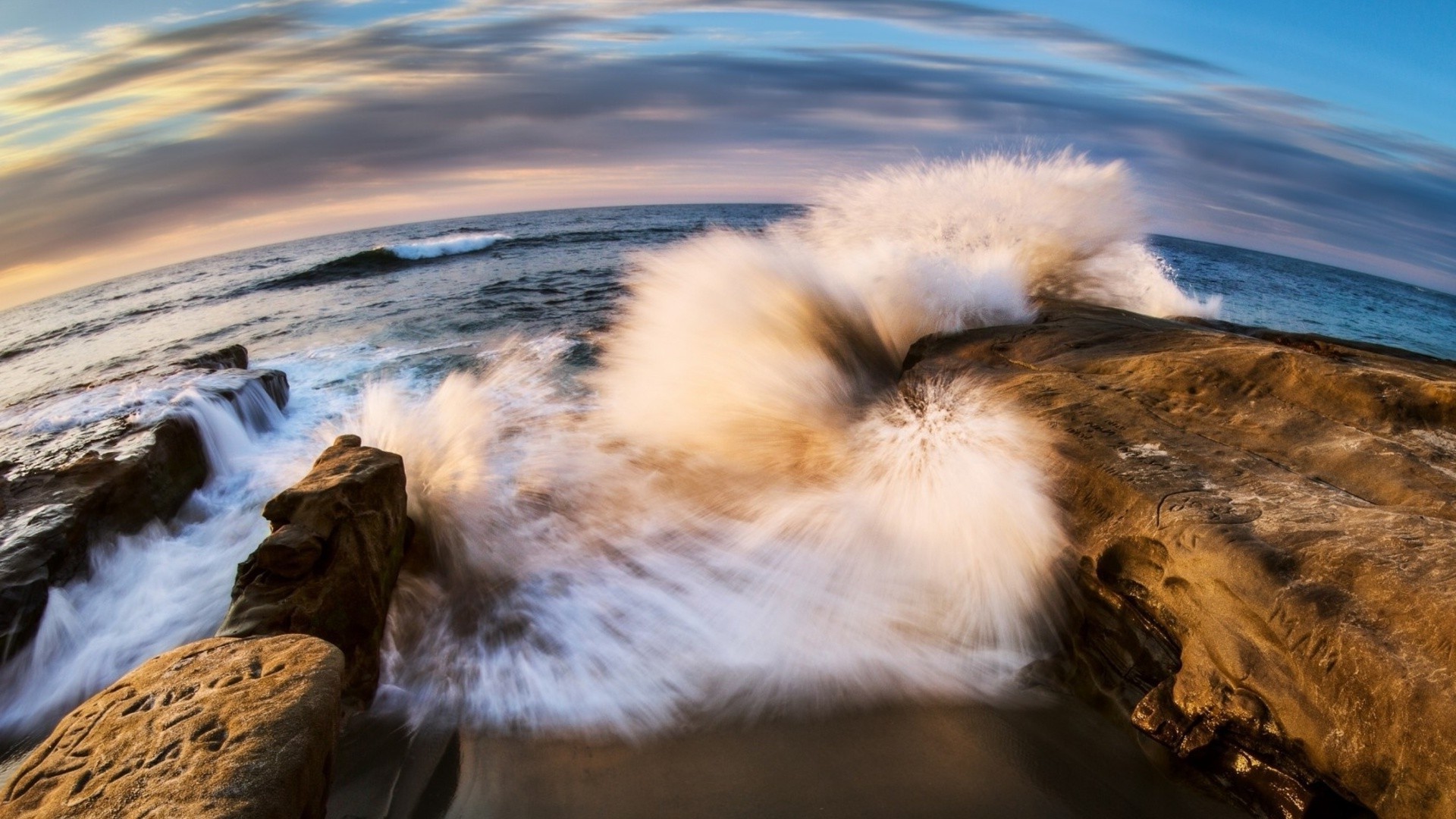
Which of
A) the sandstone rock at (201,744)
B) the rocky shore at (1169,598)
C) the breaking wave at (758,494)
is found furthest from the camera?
the breaking wave at (758,494)

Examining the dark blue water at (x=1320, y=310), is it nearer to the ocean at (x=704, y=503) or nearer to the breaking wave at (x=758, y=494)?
the breaking wave at (x=758, y=494)

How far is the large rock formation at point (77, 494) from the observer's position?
3186 millimetres

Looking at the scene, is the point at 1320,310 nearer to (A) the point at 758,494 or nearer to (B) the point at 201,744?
(A) the point at 758,494

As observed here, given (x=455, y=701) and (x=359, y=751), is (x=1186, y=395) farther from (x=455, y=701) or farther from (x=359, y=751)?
(x=359, y=751)

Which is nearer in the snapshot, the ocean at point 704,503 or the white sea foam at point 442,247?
the ocean at point 704,503

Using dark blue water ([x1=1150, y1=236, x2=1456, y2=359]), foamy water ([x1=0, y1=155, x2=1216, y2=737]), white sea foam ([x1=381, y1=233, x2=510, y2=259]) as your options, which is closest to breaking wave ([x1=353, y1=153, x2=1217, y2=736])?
foamy water ([x1=0, y1=155, x2=1216, y2=737])

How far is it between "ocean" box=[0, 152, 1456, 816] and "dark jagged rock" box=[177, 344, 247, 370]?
0.59 metres

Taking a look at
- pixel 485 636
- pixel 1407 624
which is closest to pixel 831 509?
pixel 485 636

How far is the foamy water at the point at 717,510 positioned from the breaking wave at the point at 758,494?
2 centimetres

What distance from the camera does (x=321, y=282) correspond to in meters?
19.3

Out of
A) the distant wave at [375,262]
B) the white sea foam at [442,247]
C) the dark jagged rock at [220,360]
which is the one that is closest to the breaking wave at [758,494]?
the dark jagged rock at [220,360]

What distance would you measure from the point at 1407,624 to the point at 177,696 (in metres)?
3.53

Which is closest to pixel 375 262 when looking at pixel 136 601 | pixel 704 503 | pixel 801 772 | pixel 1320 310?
pixel 136 601

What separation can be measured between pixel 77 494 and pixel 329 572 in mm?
2422
